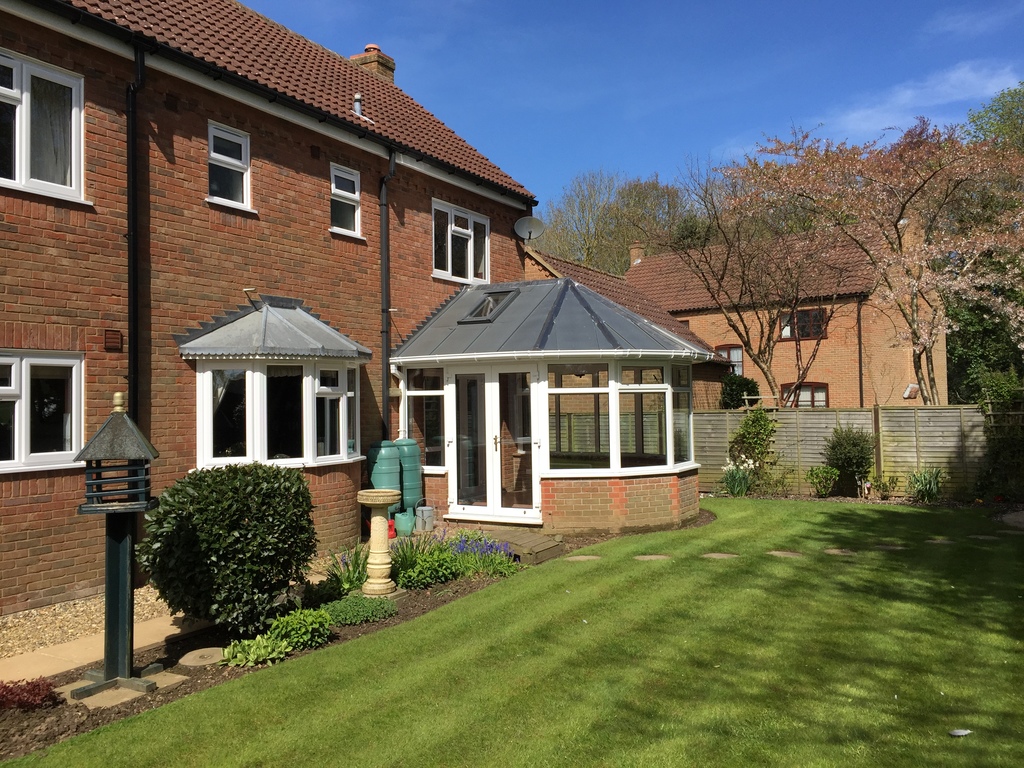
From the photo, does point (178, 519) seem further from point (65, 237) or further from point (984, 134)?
point (984, 134)

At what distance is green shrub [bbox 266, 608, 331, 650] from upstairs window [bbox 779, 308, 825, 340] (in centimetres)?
2301

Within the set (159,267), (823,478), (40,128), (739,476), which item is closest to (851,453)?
(823,478)

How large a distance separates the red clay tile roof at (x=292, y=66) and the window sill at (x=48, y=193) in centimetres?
208

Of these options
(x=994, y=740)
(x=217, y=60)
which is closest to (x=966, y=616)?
(x=994, y=740)

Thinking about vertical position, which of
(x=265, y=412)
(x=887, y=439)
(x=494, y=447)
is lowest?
(x=887, y=439)

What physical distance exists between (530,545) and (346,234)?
603 centimetres

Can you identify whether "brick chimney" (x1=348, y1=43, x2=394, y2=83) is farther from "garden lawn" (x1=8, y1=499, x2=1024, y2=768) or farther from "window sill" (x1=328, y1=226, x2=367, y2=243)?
"garden lawn" (x1=8, y1=499, x2=1024, y2=768)

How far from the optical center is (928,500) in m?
15.4

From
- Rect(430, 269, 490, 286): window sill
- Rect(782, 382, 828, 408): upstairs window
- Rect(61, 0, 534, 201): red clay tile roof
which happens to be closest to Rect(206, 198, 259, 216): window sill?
Rect(61, 0, 534, 201): red clay tile roof

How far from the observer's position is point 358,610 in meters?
7.73

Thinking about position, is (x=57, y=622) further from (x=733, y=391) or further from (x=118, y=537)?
(x=733, y=391)

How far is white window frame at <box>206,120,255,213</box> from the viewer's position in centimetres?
1053

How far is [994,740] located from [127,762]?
17.4 ft

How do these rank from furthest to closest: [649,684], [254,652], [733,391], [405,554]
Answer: [733,391], [405,554], [254,652], [649,684]
